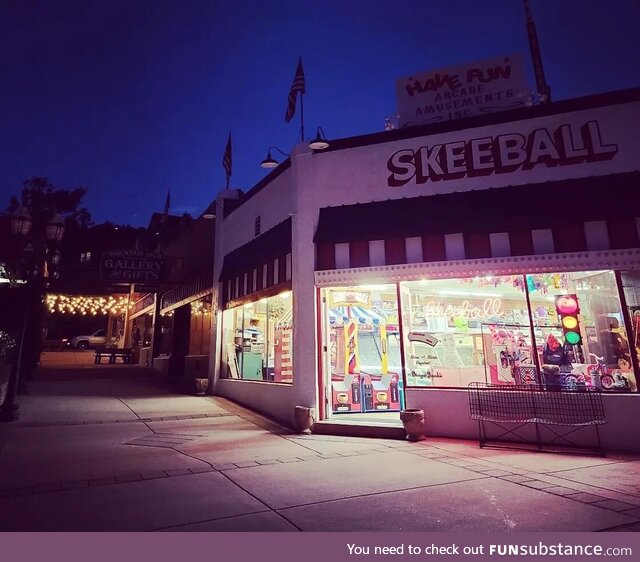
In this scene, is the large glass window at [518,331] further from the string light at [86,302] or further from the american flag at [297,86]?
the string light at [86,302]

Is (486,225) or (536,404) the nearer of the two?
(536,404)

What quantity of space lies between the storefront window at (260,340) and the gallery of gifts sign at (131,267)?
4139mm

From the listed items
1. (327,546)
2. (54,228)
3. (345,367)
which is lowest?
(327,546)

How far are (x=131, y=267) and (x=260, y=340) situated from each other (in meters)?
6.91

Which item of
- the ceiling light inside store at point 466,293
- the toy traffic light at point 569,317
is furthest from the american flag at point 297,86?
the toy traffic light at point 569,317

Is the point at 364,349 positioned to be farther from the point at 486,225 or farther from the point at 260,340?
the point at 486,225

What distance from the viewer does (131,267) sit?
51.3 ft

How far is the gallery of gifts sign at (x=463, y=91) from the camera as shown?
33.2 ft

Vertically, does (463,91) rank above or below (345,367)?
above

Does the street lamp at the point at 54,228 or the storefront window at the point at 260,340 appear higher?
the street lamp at the point at 54,228

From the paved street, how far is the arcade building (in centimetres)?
180

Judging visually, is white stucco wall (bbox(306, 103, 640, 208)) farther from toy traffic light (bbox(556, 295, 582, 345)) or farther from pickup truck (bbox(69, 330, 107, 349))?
pickup truck (bbox(69, 330, 107, 349))

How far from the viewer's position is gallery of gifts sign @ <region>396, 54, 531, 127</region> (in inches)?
398

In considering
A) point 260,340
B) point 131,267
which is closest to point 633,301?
point 260,340
